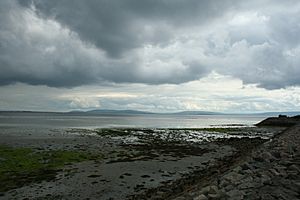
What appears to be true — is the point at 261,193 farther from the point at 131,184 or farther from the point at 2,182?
the point at 2,182

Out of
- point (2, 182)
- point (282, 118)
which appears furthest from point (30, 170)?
point (282, 118)

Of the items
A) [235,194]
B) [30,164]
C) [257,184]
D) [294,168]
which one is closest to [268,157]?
[294,168]

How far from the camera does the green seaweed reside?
15.9m

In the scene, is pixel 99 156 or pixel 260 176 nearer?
pixel 260 176

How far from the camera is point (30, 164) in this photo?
66.3ft

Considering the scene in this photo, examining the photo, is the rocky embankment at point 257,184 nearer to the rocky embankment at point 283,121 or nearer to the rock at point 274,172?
the rock at point 274,172

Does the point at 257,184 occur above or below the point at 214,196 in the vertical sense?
above

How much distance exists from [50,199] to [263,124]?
75.4 metres

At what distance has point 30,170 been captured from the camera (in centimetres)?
1833

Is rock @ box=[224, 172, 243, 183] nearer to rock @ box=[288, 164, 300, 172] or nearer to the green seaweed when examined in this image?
rock @ box=[288, 164, 300, 172]

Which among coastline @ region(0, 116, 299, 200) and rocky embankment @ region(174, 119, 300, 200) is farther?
coastline @ region(0, 116, 299, 200)

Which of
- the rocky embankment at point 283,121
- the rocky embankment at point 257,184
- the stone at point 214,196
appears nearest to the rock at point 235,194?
the rocky embankment at point 257,184

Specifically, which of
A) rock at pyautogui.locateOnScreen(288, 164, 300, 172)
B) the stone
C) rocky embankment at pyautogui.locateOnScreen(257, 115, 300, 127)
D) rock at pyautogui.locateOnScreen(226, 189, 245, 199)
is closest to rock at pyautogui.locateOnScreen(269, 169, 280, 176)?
rock at pyautogui.locateOnScreen(288, 164, 300, 172)

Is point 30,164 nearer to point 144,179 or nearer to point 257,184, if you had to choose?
point 144,179
